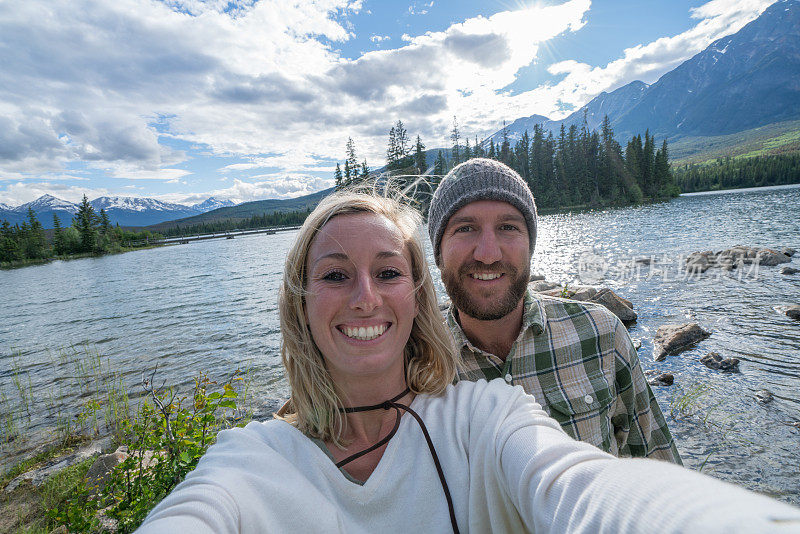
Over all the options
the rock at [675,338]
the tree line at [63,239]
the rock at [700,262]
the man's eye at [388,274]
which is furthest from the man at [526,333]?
the tree line at [63,239]

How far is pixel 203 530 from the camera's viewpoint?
1.33 m

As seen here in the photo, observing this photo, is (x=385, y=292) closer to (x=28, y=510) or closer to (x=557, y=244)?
(x=28, y=510)

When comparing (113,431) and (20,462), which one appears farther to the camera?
(113,431)

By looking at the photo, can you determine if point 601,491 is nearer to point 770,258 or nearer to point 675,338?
point 675,338

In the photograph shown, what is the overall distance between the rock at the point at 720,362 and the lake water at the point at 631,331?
200mm

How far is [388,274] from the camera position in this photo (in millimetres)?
2180

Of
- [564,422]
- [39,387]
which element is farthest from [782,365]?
[39,387]

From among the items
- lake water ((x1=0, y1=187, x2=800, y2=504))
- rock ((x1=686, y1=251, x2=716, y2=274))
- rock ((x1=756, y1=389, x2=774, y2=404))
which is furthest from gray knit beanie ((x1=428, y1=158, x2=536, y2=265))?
rock ((x1=686, y1=251, x2=716, y2=274))

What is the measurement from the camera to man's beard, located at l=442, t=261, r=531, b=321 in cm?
280

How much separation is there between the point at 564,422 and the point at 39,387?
1346cm

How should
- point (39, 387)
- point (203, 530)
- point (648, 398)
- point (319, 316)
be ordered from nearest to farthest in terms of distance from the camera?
point (203, 530)
point (319, 316)
point (648, 398)
point (39, 387)

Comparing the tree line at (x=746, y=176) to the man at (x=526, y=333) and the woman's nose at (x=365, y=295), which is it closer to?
the man at (x=526, y=333)

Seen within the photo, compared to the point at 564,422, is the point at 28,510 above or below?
below

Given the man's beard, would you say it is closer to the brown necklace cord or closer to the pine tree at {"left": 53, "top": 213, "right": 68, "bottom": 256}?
the brown necklace cord
